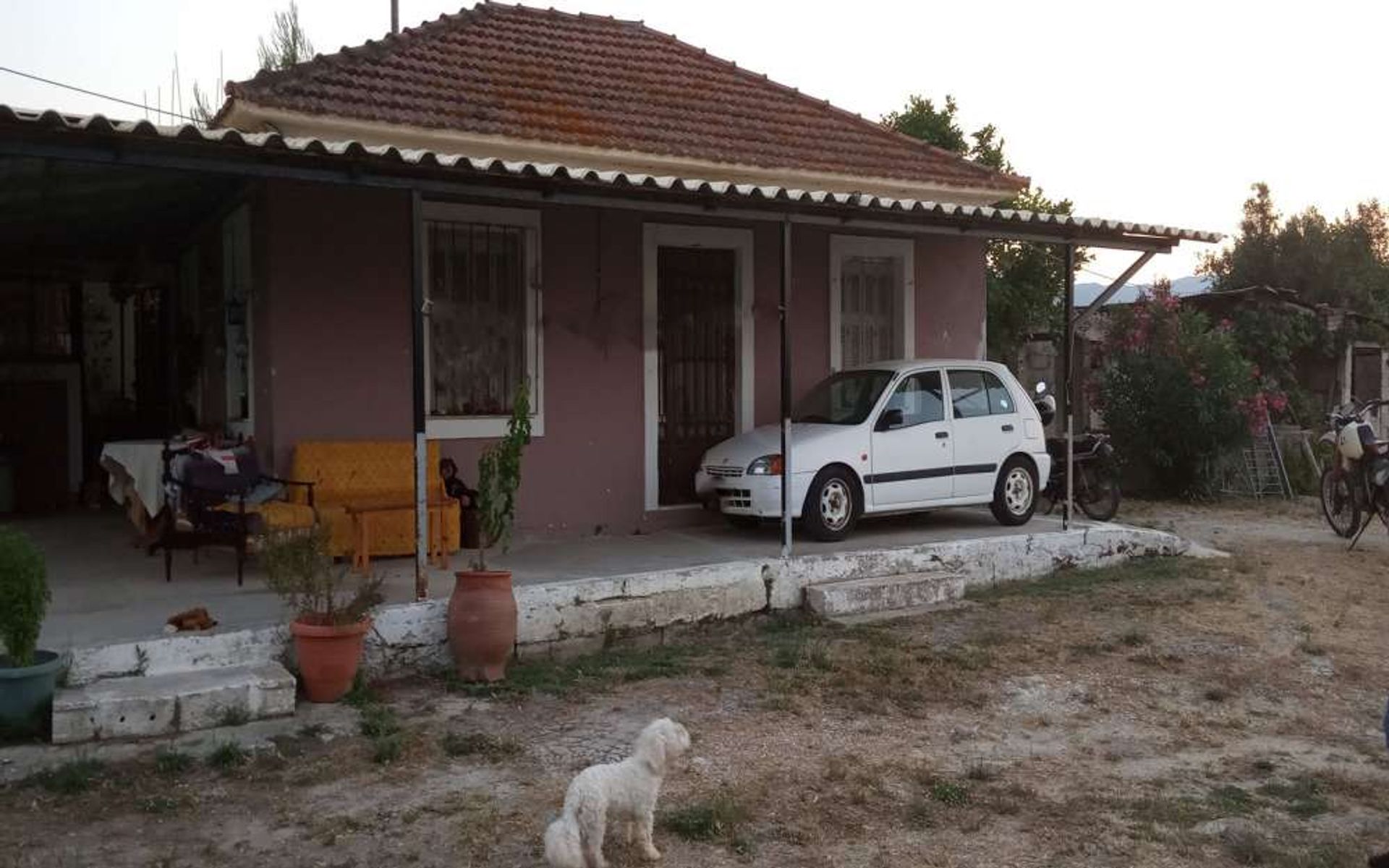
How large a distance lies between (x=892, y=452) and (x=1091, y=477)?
355 centimetres

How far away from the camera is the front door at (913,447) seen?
31.4ft

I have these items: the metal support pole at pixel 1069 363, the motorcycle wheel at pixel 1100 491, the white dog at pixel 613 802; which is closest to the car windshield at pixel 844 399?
the metal support pole at pixel 1069 363

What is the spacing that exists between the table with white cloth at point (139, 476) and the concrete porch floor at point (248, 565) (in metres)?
0.33

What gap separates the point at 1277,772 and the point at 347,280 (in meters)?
6.75

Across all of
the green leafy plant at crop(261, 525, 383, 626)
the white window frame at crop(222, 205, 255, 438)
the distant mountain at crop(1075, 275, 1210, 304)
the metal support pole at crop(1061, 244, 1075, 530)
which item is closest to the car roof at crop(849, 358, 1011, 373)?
the metal support pole at crop(1061, 244, 1075, 530)

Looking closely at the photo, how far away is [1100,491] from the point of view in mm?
12125

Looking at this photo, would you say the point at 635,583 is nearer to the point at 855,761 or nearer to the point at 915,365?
the point at 855,761

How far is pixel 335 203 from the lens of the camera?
8602mm

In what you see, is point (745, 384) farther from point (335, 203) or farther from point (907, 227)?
point (335, 203)

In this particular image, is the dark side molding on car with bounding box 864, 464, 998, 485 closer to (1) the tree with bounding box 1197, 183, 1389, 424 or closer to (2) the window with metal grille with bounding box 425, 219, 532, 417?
(2) the window with metal grille with bounding box 425, 219, 532, 417

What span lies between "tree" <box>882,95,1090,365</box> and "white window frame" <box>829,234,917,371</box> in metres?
8.07

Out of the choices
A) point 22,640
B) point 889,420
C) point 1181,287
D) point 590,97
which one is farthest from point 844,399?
point 1181,287

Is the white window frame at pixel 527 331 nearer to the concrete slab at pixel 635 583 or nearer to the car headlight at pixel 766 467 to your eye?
the concrete slab at pixel 635 583

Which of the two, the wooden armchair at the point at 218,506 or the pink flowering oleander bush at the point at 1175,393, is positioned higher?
the pink flowering oleander bush at the point at 1175,393
